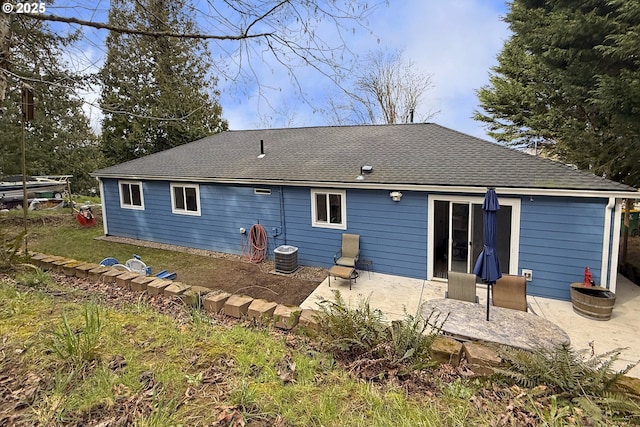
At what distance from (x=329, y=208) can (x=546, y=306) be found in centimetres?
503

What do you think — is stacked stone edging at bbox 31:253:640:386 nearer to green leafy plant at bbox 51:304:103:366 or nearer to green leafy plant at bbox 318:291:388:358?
green leafy plant at bbox 318:291:388:358

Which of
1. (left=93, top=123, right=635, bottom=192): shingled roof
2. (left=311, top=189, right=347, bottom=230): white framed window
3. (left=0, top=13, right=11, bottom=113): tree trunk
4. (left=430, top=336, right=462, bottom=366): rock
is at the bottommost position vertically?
(left=430, top=336, right=462, bottom=366): rock

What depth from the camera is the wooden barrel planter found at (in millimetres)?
5640

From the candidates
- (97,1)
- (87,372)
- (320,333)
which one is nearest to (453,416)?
(320,333)

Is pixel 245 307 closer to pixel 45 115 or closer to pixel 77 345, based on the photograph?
pixel 77 345

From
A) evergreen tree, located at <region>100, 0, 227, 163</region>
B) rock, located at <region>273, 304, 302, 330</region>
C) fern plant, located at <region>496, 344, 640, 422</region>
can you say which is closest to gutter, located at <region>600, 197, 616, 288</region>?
fern plant, located at <region>496, 344, 640, 422</region>

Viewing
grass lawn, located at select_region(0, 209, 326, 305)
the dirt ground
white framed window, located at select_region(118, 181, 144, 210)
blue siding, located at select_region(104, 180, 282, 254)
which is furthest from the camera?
white framed window, located at select_region(118, 181, 144, 210)

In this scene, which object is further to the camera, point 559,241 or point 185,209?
point 185,209

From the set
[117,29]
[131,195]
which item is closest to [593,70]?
[117,29]

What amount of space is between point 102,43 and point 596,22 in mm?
8874

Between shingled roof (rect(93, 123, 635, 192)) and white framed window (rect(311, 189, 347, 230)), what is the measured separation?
0.41m

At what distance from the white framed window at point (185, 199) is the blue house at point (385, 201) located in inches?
1.7

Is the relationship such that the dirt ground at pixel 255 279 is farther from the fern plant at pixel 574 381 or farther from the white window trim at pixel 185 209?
the fern plant at pixel 574 381

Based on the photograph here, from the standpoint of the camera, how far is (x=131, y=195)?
11688mm
